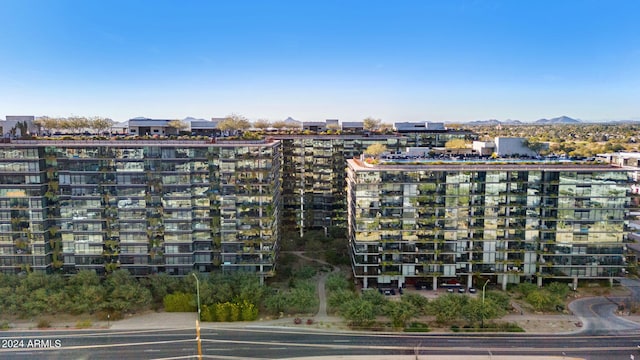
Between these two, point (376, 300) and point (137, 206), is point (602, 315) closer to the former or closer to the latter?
point (376, 300)

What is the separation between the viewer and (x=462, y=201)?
87625 millimetres

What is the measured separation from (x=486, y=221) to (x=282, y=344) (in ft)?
153

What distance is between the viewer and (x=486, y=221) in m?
87.8

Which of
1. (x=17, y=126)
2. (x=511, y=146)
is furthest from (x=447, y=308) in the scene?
(x=17, y=126)

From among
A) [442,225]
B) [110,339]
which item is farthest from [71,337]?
[442,225]

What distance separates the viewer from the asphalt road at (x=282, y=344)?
67125 mm

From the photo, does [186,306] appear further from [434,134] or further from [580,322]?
[434,134]

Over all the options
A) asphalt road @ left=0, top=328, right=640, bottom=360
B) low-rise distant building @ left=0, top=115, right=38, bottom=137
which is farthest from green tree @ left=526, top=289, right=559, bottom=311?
low-rise distant building @ left=0, top=115, right=38, bottom=137

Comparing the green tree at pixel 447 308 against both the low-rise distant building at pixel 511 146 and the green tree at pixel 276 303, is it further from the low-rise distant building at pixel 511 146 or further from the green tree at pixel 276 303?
the low-rise distant building at pixel 511 146

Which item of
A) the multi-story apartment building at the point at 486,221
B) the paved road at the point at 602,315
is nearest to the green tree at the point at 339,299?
the multi-story apartment building at the point at 486,221

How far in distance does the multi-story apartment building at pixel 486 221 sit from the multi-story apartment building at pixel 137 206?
902 inches

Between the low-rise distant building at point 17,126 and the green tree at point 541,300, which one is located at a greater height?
the low-rise distant building at point 17,126

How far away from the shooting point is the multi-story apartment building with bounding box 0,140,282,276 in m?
85.2

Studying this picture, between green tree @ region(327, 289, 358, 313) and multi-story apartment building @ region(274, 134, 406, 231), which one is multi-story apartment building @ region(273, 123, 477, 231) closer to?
multi-story apartment building @ region(274, 134, 406, 231)
